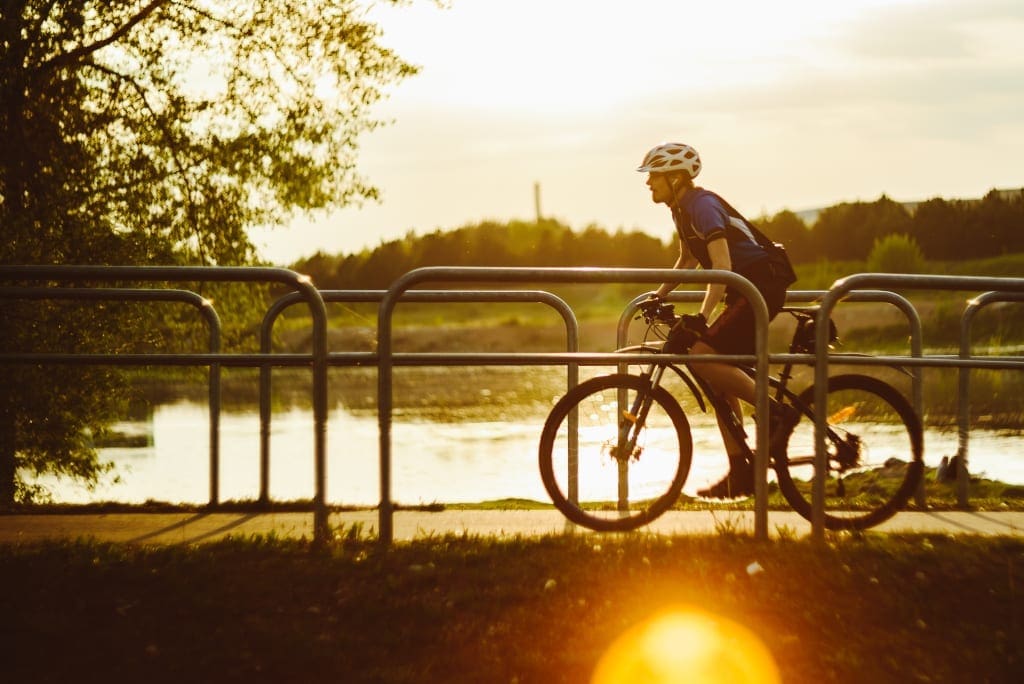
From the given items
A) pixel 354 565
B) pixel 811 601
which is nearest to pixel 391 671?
pixel 354 565

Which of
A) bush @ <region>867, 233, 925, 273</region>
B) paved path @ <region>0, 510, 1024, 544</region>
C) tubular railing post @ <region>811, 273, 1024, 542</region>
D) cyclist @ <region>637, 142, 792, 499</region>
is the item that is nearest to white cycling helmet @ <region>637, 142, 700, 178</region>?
cyclist @ <region>637, 142, 792, 499</region>

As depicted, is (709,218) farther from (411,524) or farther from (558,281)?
(411,524)

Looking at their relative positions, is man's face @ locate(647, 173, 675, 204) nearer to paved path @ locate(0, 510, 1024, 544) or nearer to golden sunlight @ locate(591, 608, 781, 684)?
paved path @ locate(0, 510, 1024, 544)

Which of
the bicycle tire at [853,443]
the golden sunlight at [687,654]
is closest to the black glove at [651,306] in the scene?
the bicycle tire at [853,443]

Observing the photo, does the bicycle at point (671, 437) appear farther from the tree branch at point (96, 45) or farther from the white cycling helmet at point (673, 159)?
the tree branch at point (96, 45)

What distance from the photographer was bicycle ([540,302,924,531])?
5.95 metres

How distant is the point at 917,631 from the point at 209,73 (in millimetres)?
10020

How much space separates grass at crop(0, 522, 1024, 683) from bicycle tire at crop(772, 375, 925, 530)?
19.6 inches

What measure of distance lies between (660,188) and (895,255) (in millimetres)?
23663

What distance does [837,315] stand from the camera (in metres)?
34.8

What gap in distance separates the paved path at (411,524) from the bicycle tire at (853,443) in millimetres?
158

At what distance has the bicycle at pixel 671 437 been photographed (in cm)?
595

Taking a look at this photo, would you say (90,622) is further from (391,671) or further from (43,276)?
(43,276)

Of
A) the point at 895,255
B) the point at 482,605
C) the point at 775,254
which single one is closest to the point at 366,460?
the point at 775,254
